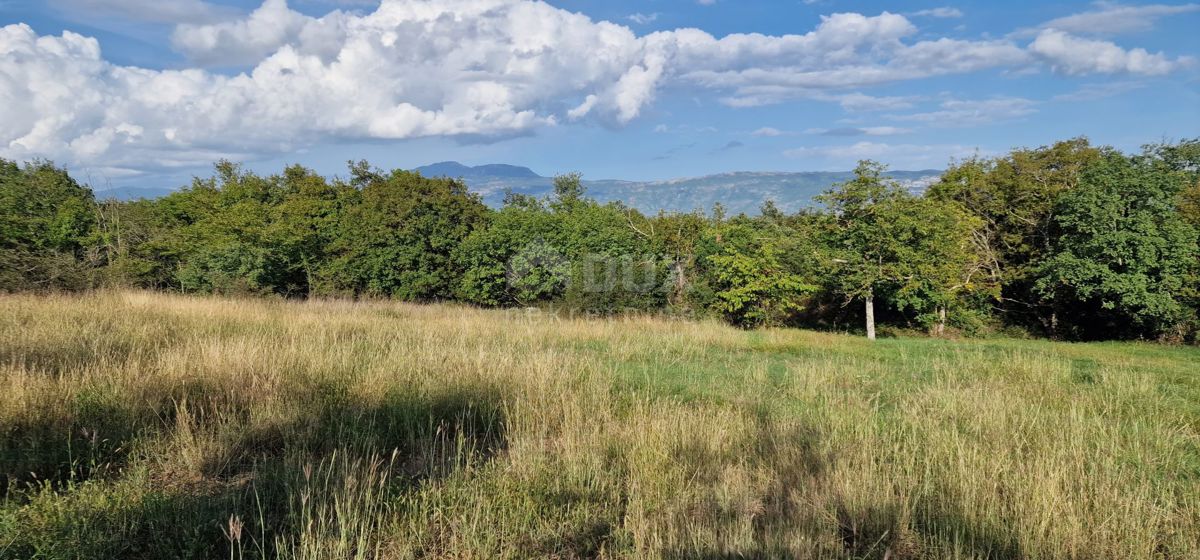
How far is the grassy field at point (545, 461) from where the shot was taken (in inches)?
126

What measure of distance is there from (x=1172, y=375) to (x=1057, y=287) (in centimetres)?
1870

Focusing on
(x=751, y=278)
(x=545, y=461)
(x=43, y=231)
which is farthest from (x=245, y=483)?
(x=43, y=231)

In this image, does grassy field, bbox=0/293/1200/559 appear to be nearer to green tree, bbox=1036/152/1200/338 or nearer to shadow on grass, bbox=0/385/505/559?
shadow on grass, bbox=0/385/505/559

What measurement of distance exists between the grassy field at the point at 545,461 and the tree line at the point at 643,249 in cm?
1248

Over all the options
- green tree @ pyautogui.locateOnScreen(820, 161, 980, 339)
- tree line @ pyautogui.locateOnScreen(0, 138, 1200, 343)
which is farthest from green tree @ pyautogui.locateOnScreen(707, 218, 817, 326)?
green tree @ pyautogui.locateOnScreen(820, 161, 980, 339)

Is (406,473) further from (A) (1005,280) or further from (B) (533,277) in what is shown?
(A) (1005,280)

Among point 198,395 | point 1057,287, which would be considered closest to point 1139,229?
point 1057,287

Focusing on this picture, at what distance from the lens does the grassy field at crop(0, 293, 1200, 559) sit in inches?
126

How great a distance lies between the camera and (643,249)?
22.8m

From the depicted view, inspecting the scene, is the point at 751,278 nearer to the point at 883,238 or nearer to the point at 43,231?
the point at 883,238

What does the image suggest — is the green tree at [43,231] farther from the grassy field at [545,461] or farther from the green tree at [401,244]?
the grassy field at [545,461]

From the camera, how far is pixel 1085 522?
3.39 metres

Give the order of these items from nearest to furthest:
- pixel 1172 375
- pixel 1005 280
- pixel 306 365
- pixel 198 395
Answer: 1. pixel 198 395
2. pixel 306 365
3. pixel 1172 375
4. pixel 1005 280

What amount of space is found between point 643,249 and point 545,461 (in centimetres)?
1884
